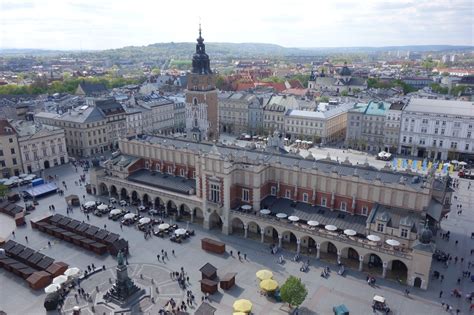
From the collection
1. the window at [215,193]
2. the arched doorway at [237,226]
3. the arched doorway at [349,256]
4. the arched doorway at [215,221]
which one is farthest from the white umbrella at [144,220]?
the arched doorway at [349,256]

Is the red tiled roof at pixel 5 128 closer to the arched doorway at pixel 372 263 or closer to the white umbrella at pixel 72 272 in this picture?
the white umbrella at pixel 72 272

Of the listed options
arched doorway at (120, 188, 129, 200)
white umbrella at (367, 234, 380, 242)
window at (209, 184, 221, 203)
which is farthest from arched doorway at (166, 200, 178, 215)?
white umbrella at (367, 234, 380, 242)

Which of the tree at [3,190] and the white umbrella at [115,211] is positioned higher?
the tree at [3,190]

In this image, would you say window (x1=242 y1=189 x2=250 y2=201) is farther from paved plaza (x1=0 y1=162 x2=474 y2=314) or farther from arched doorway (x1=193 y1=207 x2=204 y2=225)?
arched doorway (x1=193 y1=207 x2=204 y2=225)

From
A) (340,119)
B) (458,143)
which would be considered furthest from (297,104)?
(458,143)

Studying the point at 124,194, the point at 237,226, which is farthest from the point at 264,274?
the point at 124,194

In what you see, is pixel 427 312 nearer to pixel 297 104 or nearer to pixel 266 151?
pixel 266 151

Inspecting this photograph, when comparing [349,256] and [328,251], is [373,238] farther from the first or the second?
[328,251]
